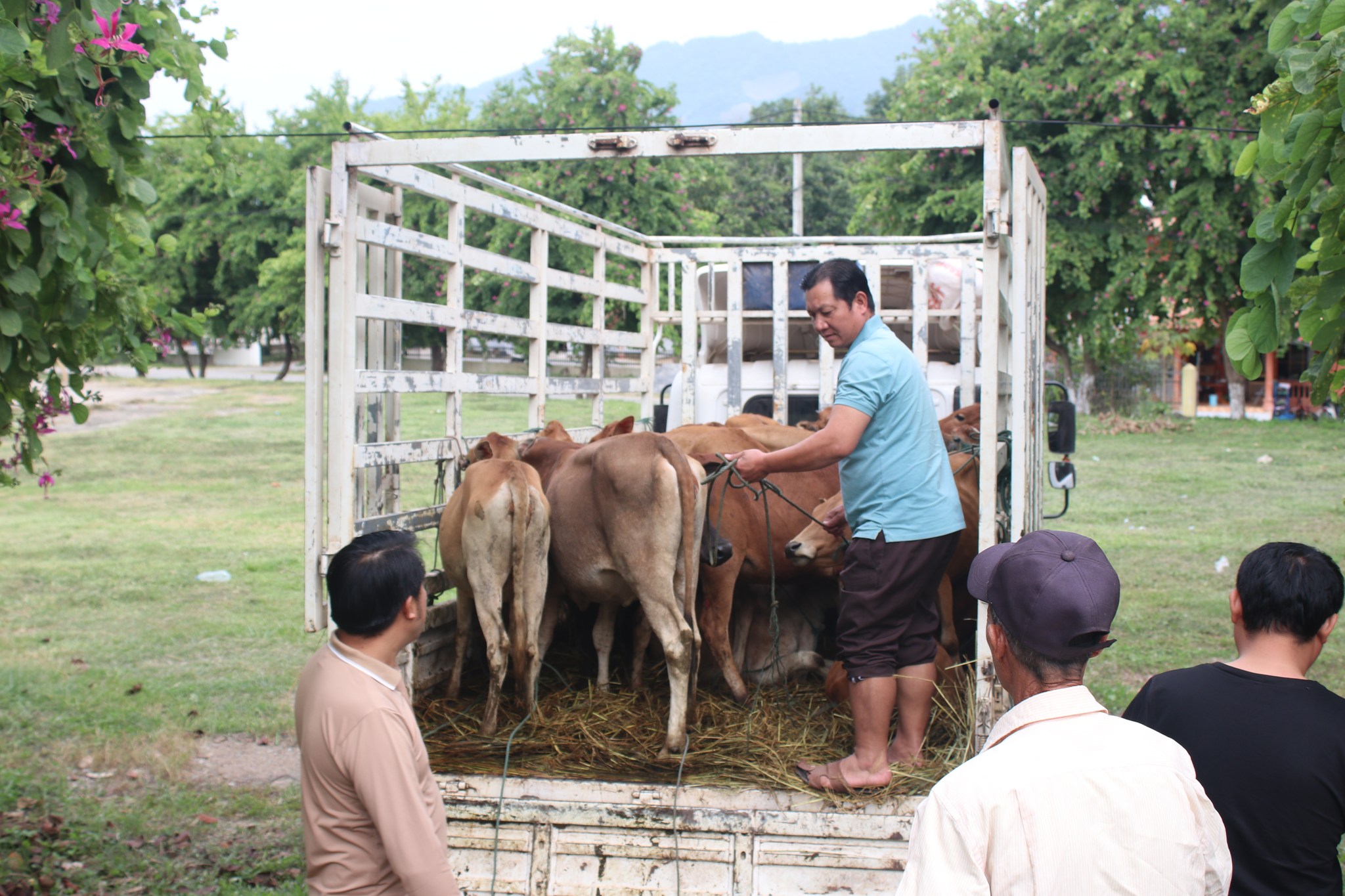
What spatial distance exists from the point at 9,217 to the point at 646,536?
230cm

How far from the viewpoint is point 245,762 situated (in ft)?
19.8

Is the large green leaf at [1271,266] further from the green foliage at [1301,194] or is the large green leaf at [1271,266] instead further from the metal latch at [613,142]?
the metal latch at [613,142]

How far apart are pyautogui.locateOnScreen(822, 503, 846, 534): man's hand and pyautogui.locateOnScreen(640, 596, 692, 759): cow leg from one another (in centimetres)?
69

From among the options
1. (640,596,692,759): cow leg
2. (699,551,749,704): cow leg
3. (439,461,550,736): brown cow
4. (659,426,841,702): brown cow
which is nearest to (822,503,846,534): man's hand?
(659,426,841,702): brown cow

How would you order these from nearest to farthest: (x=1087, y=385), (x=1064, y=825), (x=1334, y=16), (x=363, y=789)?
(x=1064, y=825)
(x=363, y=789)
(x=1334, y=16)
(x=1087, y=385)

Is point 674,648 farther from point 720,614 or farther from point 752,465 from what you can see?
point 752,465

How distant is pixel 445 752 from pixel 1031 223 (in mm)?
3249

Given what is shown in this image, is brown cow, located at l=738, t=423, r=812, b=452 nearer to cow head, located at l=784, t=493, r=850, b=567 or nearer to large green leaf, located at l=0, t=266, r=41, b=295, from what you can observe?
cow head, located at l=784, t=493, r=850, b=567

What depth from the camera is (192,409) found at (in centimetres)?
2677

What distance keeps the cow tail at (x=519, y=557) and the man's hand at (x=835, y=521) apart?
1148 millimetres

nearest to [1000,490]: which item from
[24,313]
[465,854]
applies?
[465,854]

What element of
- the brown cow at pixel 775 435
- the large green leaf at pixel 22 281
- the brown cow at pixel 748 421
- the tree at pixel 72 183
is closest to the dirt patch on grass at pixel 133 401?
the tree at pixel 72 183

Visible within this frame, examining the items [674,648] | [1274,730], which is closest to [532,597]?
[674,648]

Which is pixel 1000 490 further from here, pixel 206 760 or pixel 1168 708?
pixel 206 760
